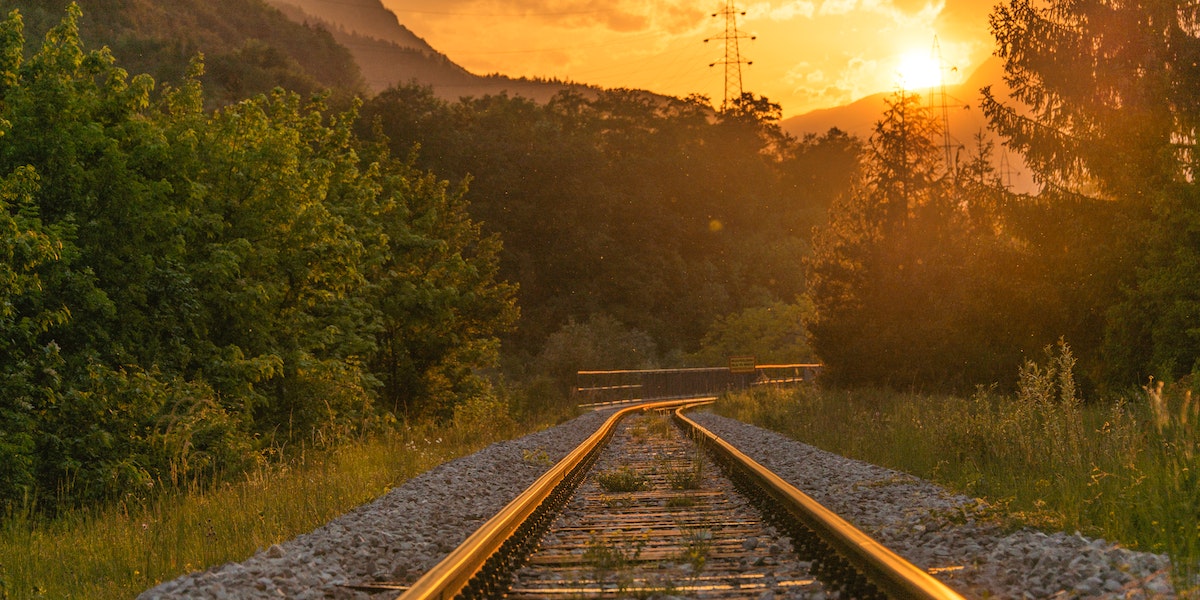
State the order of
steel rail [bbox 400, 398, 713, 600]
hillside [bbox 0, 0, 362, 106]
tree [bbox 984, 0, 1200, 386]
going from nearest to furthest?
steel rail [bbox 400, 398, 713, 600] < tree [bbox 984, 0, 1200, 386] < hillside [bbox 0, 0, 362, 106]

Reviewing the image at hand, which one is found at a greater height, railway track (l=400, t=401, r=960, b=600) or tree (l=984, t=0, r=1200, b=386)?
tree (l=984, t=0, r=1200, b=386)

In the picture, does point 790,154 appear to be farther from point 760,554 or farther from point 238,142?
point 760,554

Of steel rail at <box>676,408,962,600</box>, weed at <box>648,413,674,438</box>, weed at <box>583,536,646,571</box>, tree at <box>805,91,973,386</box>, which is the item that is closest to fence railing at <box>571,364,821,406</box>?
tree at <box>805,91,973,386</box>

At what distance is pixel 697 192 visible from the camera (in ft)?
276

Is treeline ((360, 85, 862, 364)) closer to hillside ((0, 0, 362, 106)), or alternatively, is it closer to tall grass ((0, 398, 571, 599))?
hillside ((0, 0, 362, 106))

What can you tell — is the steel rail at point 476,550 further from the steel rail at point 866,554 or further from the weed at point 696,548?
the steel rail at point 866,554

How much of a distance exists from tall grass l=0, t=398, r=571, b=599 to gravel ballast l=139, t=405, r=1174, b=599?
361 millimetres

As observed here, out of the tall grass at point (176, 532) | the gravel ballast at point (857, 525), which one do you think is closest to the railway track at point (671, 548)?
the gravel ballast at point (857, 525)

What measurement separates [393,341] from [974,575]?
24.4 metres

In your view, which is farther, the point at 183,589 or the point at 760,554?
the point at 760,554

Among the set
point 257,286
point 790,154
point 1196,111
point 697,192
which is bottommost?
point 257,286

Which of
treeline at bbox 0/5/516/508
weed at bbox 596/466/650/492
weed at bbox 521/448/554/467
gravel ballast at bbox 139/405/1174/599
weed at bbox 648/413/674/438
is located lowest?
weed at bbox 648/413/674/438

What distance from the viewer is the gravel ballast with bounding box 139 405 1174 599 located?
5.75 metres

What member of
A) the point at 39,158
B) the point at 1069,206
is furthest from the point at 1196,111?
the point at 39,158
